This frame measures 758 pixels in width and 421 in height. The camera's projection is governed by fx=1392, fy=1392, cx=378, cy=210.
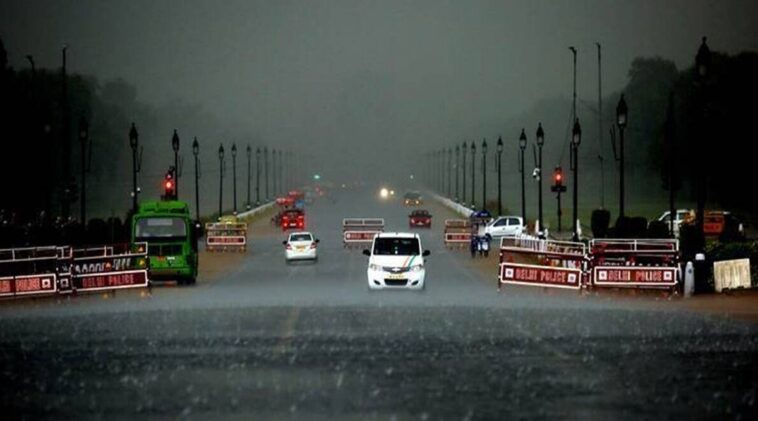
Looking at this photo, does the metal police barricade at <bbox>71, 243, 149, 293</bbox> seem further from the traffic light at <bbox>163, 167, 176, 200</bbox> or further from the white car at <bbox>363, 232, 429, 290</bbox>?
the traffic light at <bbox>163, 167, 176, 200</bbox>

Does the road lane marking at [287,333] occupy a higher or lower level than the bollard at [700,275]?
lower

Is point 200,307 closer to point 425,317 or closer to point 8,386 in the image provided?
point 425,317

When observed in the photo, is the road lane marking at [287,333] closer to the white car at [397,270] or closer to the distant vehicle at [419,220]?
the white car at [397,270]

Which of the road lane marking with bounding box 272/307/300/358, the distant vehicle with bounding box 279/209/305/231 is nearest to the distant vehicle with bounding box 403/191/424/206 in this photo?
the distant vehicle with bounding box 279/209/305/231

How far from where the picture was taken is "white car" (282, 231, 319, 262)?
60625mm

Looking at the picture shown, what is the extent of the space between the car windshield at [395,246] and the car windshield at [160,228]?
8.13m

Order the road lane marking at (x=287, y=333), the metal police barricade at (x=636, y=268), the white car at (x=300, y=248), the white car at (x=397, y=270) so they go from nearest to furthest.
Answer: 1. the road lane marking at (x=287, y=333)
2. the metal police barricade at (x=636, y=268)
3. the white car at (x=397, y=270)
4. the white car at (x=300, y=248)

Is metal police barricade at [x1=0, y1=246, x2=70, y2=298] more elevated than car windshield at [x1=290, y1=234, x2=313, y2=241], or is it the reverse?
car windshield at [x1=290, y1=234, x2=313, y2=241]

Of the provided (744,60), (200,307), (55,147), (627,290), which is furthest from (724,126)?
(200,307)

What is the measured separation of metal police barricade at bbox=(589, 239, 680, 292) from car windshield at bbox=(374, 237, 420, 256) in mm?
5087

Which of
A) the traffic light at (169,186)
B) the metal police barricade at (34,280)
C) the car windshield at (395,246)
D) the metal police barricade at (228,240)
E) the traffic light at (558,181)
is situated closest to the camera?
the metal police barricade at (34,280)

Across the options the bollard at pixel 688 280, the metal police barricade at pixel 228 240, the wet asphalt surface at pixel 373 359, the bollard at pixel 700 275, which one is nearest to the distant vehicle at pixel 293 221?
the metal police barricade at pixel 228 240

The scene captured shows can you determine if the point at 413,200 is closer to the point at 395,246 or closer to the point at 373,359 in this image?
the point at 395,246

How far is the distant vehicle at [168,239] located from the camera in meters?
44.5
